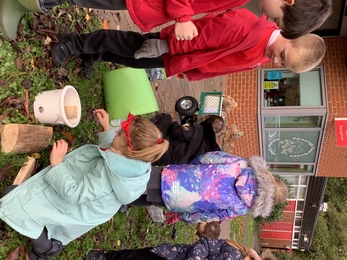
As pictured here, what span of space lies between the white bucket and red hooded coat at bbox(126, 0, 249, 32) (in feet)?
3.02

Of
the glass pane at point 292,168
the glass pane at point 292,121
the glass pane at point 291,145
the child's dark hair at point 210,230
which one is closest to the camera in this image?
the child's dark hair at point 210,230

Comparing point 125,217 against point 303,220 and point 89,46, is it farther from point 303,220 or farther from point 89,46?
point 303,220

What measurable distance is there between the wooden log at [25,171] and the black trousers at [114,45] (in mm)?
1183

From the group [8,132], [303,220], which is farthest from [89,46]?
[303,220]

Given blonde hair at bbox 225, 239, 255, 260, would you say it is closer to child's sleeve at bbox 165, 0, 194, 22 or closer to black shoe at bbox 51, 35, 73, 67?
child's sleeve at bbox 165, 0, 194, 22

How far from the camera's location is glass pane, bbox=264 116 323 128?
7514 mm

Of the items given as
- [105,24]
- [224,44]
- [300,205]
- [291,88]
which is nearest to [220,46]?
[224,44]

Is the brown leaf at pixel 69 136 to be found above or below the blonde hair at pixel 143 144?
below

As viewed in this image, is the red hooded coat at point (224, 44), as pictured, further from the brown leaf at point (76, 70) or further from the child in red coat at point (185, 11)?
the brown leaf at point (76, 70)

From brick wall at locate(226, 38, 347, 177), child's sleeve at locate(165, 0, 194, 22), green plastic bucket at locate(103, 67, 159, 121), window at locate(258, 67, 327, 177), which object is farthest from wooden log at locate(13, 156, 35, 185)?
window at locate(258, 67, 327, 177)

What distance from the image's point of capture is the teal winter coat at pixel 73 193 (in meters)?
2.58

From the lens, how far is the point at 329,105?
7164 mm

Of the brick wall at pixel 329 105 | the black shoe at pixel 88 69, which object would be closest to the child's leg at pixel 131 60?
the black shoe at pixel 88 69

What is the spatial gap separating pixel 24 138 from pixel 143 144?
1010 millimetres
